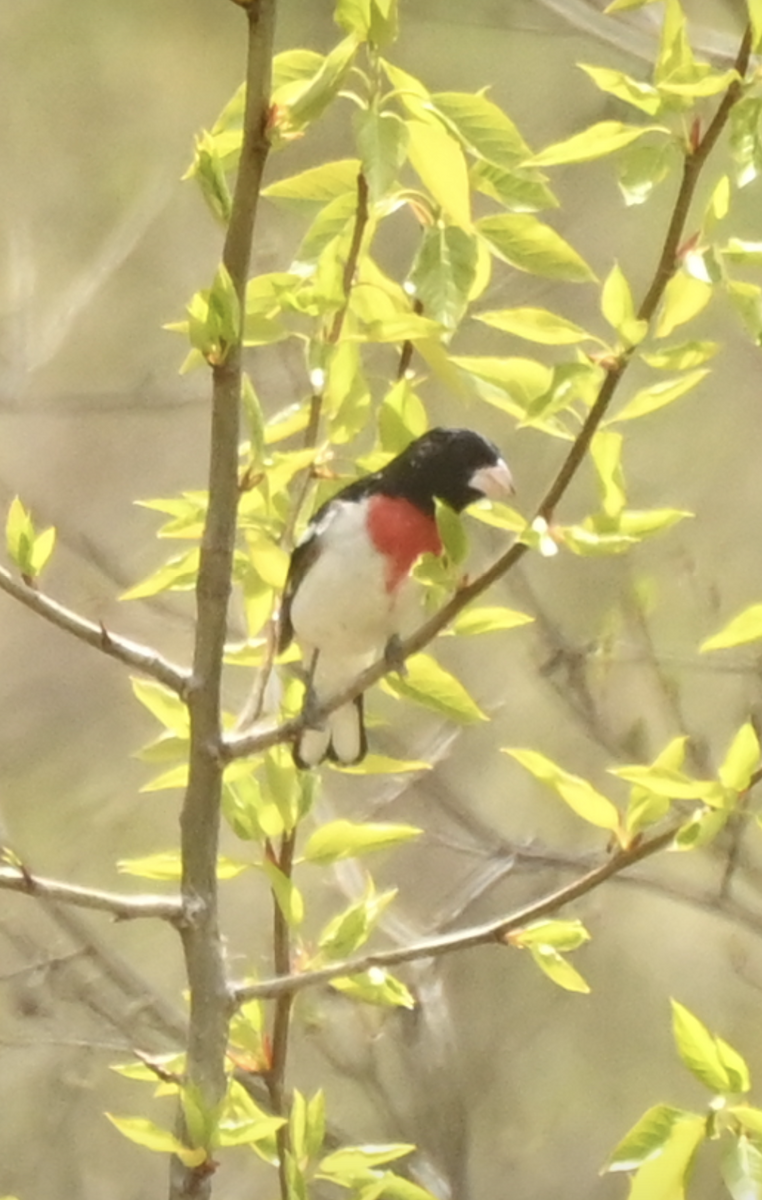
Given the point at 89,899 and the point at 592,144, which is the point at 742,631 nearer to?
the point at 592,144

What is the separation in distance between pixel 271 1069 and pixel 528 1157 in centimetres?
→ 81

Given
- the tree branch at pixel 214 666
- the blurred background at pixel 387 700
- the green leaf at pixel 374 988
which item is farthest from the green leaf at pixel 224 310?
the blurred background at pixel 387 700

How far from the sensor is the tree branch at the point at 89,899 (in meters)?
0.53

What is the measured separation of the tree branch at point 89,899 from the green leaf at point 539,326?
0.29m

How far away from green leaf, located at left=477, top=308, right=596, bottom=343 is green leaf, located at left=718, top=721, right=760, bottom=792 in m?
0.17

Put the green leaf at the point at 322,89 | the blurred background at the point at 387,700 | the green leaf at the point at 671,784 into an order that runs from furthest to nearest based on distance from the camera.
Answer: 1. the blurred background at the point at 387,700
2. the green leaf at the point at 671,784
3. the green leaf at the point at 322,89

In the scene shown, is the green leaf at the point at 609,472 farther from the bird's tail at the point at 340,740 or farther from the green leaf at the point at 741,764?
the bird's tail at the point at 340,740

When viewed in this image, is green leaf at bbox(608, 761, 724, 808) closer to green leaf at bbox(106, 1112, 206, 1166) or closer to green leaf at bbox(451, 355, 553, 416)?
green leaf at bbox(451, 355, 553, 416)

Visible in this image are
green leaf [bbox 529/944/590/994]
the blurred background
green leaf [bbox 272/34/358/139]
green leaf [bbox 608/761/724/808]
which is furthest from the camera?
the blurred background

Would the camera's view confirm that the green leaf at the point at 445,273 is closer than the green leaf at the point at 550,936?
Yes

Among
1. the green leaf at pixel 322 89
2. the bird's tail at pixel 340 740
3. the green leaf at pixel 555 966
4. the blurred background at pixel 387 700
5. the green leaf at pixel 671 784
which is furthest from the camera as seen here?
the blurred background at pixel 387 700

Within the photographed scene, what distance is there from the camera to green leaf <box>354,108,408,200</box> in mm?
379

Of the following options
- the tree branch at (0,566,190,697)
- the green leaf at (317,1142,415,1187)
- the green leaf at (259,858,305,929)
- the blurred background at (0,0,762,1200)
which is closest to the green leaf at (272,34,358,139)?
the tree branch at (0,566,190,697)

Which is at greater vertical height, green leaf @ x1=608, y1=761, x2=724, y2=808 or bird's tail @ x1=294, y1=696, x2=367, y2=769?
green leaf @ x1=608, y1=761, x2=724, y2=808
